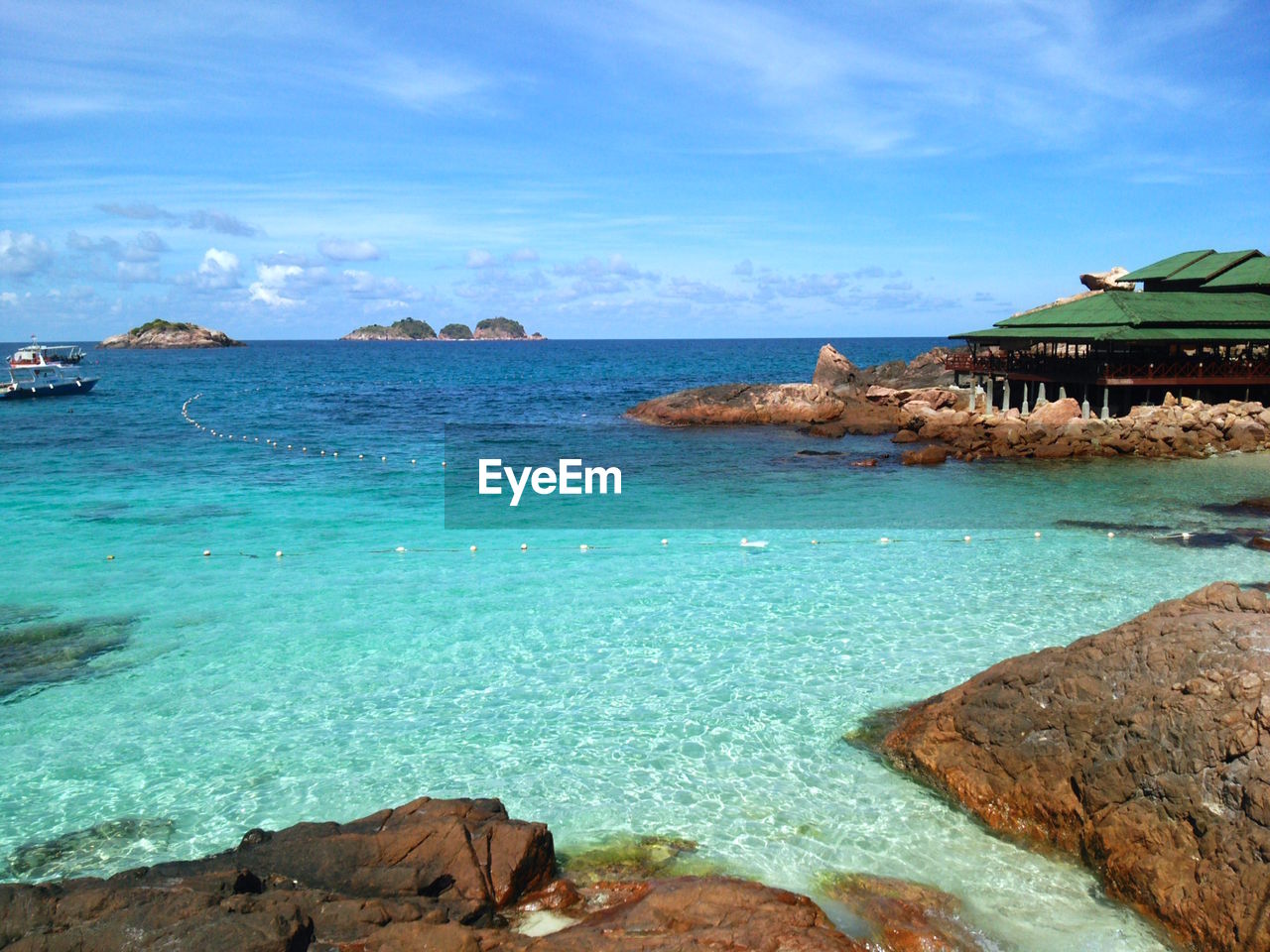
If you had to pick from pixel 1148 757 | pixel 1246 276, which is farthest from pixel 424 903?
pixel 1246 276

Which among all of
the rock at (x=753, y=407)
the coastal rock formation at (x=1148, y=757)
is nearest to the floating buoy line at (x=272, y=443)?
the rock at (x=753, y=407)

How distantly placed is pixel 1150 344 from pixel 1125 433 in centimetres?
481

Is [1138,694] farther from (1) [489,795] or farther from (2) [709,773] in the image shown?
(1) [489,795]

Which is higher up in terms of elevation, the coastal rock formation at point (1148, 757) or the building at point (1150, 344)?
the building at point (1150, 344)

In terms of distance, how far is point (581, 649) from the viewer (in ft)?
48.6

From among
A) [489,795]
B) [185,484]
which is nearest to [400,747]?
[489,795]

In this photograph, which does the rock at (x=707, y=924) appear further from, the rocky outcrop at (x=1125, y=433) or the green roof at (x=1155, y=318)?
the green roof at (x=1155, y=318)

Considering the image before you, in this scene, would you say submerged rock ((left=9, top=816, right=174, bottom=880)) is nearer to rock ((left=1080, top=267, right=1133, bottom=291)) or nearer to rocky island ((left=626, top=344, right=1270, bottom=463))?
rocky island ((left=626, top=344, right=1270, bottom=463))

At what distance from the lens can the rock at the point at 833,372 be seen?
52.8m

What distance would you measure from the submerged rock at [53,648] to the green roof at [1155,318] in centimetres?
3452

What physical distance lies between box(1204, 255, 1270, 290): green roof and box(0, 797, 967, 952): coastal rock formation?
45.5m

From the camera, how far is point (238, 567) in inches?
782

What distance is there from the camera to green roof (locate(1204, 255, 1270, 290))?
43562 mm

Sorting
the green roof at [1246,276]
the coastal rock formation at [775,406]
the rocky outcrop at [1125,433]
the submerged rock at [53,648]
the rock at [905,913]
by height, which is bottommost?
the rock at [905,913]
